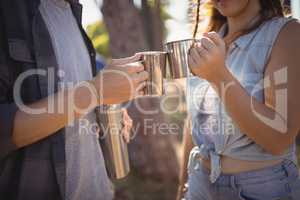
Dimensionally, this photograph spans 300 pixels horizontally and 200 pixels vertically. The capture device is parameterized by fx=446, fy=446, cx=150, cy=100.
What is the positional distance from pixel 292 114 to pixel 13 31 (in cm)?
105

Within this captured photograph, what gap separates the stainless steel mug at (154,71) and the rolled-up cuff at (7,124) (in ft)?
1.52

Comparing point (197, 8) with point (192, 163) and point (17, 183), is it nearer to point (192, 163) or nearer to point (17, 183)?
point (192, 163)

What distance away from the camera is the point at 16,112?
1.36 m

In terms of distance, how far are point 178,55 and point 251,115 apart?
0.35 m

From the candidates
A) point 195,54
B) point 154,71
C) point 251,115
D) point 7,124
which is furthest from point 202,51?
point 7,124

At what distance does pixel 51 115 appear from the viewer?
4.56 ft

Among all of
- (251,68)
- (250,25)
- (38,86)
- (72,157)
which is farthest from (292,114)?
(38,86)

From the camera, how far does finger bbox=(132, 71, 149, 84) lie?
148 cm

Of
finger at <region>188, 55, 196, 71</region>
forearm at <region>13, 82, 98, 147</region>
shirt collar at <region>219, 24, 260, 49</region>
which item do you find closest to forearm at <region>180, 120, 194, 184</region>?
shirt collar at <region>219, 24, 260, 49</region>

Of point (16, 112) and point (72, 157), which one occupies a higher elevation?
point (16, 112)

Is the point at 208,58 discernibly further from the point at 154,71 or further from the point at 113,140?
the point at 113,140

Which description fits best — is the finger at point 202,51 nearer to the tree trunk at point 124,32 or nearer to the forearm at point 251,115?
the forearm at point 251,115

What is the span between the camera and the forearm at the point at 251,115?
1625mm

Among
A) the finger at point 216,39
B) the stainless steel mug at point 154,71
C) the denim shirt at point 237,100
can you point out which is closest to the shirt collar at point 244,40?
the denim shirt at point 237,100
